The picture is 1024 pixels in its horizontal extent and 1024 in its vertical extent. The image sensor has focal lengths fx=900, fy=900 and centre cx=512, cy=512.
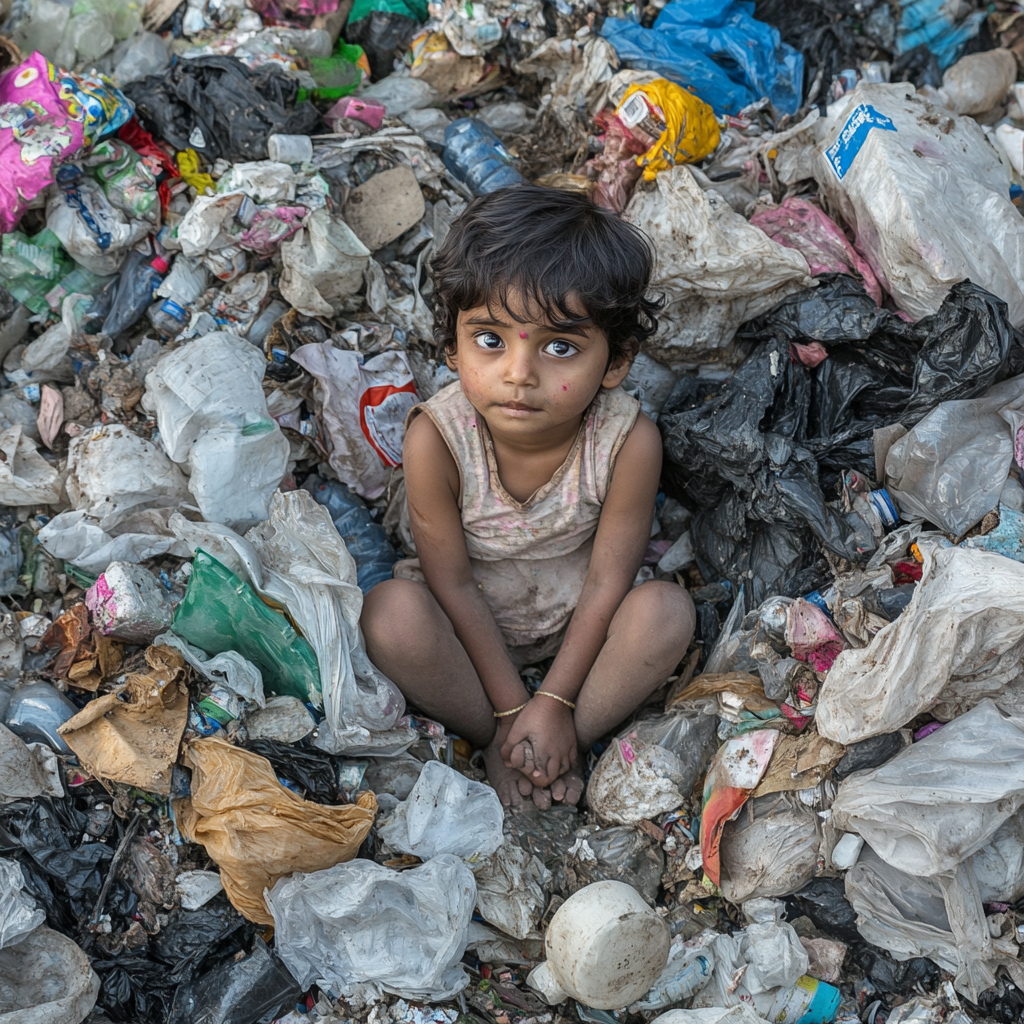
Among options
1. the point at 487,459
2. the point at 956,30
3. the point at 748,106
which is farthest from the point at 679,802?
the point at 956,30

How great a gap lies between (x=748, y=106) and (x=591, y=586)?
188 cm

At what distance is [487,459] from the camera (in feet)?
7.66

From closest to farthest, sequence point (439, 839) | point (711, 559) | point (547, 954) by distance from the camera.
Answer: point (547, 954) < point (439, 839) < point (711, 559)

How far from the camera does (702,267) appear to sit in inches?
98.5

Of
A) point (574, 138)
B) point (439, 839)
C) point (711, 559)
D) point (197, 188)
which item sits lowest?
point (439, 839)

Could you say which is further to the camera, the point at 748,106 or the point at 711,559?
the point at 748,106

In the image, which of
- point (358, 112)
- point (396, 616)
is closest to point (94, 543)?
point (396, 616)

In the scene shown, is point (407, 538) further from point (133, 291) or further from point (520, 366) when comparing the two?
point (133, 291)

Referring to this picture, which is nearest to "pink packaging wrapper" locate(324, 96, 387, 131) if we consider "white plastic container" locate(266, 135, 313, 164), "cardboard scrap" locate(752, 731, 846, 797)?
"white plastic container" locate(266, 135, 313, 164)

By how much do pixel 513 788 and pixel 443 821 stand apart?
322 mm

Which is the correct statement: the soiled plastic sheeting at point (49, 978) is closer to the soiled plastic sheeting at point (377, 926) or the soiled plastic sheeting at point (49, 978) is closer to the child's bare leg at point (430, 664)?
the soiled plastic sheeting at point (377, 926)

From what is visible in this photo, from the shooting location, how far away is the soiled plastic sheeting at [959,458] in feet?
7.06

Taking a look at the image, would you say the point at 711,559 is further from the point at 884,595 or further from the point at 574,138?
the point at 574,138

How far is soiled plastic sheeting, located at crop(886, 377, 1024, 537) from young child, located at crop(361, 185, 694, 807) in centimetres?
61
